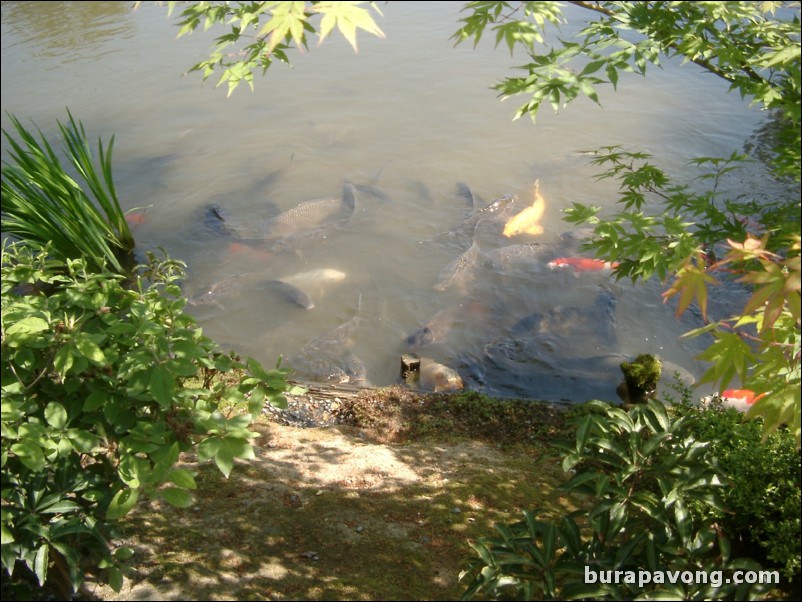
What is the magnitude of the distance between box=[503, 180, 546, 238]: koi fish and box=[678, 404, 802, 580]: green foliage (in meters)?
4.96

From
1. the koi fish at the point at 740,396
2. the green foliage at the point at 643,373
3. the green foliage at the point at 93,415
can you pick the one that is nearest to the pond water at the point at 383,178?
the green foliage at the point at 643,373

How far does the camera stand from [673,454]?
3.39 metres

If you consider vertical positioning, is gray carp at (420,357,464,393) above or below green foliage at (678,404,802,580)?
below

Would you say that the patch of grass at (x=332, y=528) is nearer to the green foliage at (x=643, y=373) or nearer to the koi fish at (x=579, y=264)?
the green foliage at (x=643, y=373)

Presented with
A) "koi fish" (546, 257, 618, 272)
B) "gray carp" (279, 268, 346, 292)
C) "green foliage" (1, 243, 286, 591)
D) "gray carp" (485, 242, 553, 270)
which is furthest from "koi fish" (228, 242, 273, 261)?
"green foliage" (1, 243, 286, 591)

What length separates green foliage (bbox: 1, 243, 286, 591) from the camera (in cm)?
273

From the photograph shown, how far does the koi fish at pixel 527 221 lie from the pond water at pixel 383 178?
0.42 feet

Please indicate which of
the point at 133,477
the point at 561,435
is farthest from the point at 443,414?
the point at 133,477

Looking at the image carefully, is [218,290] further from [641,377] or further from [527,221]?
[641,377]

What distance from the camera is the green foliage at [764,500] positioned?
3.16m

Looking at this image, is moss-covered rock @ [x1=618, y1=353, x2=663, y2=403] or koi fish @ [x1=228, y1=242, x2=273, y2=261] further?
koi fish @ [x1=228, y1=242, x2=273, y2=261]

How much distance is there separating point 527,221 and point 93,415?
6.40 meters

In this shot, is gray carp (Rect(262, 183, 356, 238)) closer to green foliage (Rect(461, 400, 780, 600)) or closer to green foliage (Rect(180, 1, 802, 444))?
green foliage (Rect(180, 1, 802, 444))

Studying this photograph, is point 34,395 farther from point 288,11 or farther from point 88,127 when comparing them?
point 88,127
